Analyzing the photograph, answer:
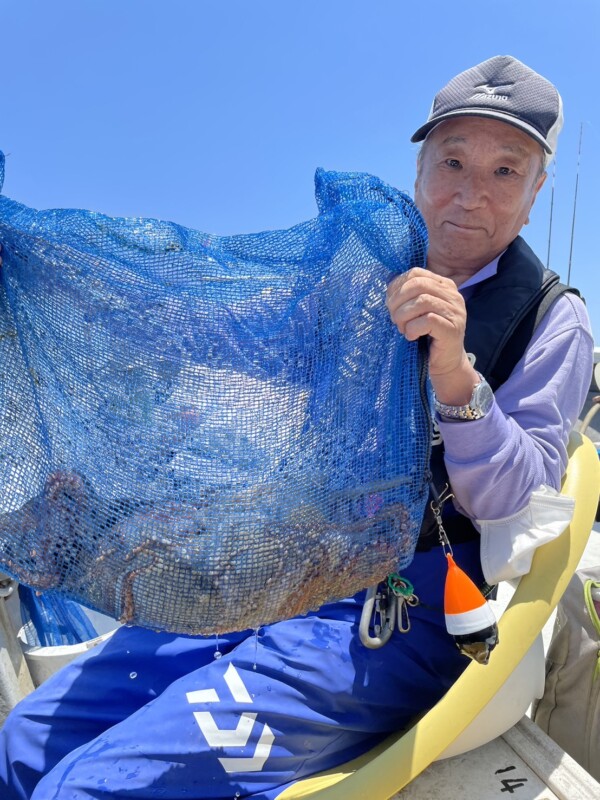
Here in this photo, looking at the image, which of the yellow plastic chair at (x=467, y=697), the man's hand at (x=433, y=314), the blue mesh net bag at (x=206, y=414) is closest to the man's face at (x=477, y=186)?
the blue mesh net bag at (x=206, y=414)

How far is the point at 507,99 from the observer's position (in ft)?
4.81

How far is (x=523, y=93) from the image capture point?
1.47 m

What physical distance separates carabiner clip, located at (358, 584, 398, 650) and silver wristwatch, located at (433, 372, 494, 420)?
42cm

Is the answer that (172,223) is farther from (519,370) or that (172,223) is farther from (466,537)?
(466,537)

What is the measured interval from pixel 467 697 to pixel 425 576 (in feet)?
0.94

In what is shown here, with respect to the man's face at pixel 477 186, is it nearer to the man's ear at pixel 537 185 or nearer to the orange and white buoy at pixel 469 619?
the man's ear at pixel 537 185

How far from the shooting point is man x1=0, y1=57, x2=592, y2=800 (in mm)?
1171

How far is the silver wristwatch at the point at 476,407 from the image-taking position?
115cm

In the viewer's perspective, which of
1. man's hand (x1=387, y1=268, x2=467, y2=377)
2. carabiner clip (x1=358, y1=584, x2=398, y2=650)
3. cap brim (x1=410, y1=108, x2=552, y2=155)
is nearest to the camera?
man's hand (x1=387, y1=268, x2=467, y2=377)

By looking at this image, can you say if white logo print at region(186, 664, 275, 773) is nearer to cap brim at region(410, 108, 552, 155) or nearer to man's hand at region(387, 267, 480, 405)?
man's hand at region(387, 267, 480, 405)

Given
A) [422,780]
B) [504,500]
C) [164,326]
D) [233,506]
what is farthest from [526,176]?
[422,780]

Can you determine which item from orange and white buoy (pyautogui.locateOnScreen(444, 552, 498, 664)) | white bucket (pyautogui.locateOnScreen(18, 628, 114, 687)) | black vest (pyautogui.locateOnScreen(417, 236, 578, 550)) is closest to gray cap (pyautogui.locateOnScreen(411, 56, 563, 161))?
black vest (pyautogui.locateOnScreen(417, 236, 578, 550))

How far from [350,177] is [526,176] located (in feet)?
1.87

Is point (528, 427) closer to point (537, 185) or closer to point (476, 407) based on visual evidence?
point (476, 407)
